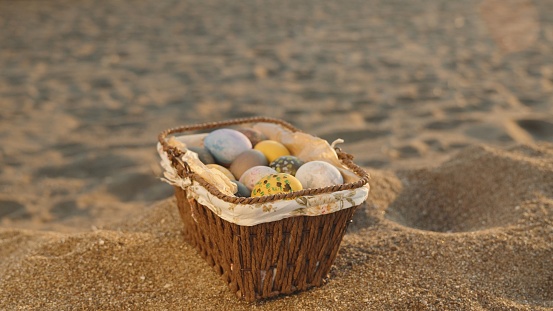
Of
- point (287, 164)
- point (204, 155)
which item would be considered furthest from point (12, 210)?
point (287, 164)

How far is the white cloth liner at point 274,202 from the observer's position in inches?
77.6

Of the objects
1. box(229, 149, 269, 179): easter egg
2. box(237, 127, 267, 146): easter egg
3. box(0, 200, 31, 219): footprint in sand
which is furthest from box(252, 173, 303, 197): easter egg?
box(0, 200, 31, 219): footprint in sand

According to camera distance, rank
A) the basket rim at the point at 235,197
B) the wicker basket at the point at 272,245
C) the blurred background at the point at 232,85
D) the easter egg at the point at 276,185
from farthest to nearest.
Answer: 1. the blurred background at the point at 232,85
2. the easter egg at the point at 276,185
3. the wicker basket at the point at 272,245
4. the basket rim at the point at 235,197

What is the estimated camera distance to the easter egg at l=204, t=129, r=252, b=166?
260 centimetres

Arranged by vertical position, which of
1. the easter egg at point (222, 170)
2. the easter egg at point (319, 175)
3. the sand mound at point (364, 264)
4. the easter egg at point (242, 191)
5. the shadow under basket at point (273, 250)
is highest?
the easter egg at point (319, 175)

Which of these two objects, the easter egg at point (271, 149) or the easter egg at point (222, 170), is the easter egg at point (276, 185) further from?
the easter egg at point (271, 149)

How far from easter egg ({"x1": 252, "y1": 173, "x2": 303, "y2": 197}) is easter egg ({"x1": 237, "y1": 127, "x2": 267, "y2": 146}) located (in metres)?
0.57

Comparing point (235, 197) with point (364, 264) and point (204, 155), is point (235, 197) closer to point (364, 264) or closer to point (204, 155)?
point (204, 155)

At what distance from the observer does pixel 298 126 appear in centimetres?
462

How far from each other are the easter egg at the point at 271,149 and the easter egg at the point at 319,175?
0.31 meters

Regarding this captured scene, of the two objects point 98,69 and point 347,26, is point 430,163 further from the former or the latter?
point 347,26

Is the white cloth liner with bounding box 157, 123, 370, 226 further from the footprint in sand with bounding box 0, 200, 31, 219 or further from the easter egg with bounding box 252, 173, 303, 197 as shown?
the footprint in sand with bounding box 0, 200, 31, 219

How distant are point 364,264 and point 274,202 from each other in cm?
73

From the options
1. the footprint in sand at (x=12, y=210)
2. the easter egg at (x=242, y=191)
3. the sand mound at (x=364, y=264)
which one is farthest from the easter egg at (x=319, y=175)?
the footprint in sand at (x=12, y=210)
